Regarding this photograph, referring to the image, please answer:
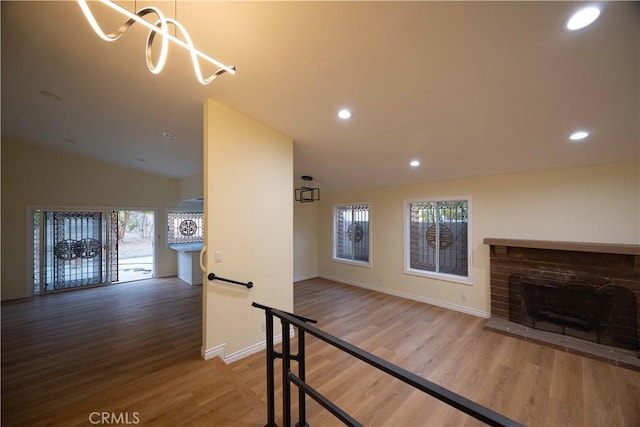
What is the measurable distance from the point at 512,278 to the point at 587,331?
37.6 inches

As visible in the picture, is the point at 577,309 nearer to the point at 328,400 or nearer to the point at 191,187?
the point at 328,400

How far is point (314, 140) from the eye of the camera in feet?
11.0

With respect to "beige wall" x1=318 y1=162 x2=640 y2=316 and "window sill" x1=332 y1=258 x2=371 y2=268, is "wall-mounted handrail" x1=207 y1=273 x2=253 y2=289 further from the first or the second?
"window sill" x1=332 y1=258 x2=371 y2=268

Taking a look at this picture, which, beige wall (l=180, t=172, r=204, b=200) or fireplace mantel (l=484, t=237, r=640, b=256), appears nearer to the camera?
fireplace mantel (l=484, t=237, r=640, b=256)

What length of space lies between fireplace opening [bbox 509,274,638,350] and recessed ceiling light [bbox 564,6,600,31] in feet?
11.1

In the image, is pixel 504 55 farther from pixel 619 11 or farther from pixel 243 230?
pixel 243 230

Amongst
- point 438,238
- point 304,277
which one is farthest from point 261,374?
point 304,277

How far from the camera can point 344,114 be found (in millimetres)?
2623

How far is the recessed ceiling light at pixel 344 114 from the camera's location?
2.56m

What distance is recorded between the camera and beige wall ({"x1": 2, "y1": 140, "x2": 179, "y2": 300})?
4754 mm

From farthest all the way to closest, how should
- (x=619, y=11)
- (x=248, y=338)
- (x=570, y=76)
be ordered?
1. (x=248, y=338)
2. (x=570, y=76)
3. (x=619, y=11)

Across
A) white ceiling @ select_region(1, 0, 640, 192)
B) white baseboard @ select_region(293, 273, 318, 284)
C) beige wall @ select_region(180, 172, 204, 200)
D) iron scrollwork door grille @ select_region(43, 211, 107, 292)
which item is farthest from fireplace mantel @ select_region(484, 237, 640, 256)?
iron scrollwork door grille @ select_region(43, 211, 107, 292)

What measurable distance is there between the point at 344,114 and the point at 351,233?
401 cm

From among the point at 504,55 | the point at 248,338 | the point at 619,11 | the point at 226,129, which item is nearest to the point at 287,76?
the point at 226,129
